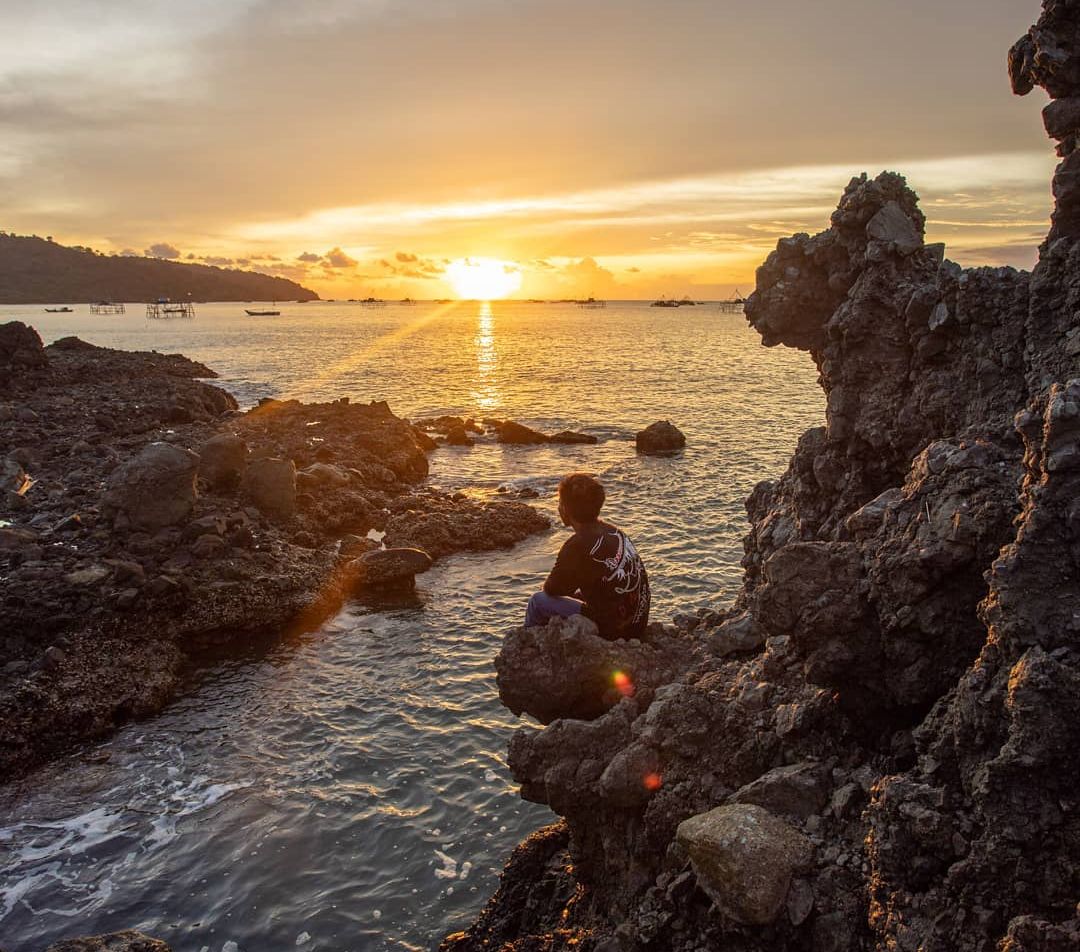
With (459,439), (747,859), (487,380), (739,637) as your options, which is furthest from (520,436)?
(747,859)

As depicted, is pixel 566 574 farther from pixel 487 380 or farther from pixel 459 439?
pixel 487 380

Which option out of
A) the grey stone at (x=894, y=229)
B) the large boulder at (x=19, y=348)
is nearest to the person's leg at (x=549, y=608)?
the grey stone at (x=894, y=229)

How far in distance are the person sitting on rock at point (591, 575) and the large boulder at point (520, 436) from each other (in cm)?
3066

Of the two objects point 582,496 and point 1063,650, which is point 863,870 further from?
point 582,496

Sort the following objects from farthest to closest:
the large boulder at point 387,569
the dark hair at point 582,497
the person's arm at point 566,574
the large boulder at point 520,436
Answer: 1. the large boulder at point 520,436
2. the large boulder at point 387,569
3. the dark hair at point 582,497
4. the person's arm at point 566,574

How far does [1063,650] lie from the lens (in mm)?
4086

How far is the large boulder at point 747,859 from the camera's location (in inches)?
189

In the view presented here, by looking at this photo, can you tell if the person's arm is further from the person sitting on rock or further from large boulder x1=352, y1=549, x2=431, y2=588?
large boulder x1=352, y1=549, x2=431, y2=588

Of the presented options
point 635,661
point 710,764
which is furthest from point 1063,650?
point 635,661

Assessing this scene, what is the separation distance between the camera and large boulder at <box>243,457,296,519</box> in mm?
21391

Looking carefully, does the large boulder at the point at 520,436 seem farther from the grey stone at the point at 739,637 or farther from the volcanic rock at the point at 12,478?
the grey stone at the point at 739,637

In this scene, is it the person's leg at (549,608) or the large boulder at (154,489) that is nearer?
the person's leg at (549,608)

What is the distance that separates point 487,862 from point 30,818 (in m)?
6.60

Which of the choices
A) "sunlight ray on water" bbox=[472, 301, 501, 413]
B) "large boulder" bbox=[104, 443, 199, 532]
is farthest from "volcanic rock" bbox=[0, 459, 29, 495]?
"sunlight ray on water" bbox=[472, 301, 501, 413]
